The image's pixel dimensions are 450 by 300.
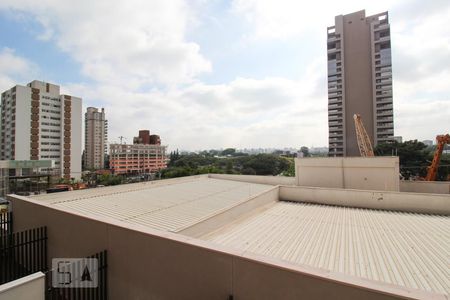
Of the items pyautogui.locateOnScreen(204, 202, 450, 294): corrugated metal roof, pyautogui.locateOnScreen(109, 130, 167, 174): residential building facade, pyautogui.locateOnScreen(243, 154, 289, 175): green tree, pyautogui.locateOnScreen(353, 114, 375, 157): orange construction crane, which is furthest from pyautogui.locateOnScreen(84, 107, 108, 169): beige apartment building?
pyautogui.locateOnScreen(204, 202, 450, 294): corrugated metal roof

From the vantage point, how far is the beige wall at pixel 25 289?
321cm

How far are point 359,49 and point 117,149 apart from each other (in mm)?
85140

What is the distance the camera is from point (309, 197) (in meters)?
11.5

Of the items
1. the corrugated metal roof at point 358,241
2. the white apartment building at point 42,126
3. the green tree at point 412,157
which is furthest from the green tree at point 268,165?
the corrugated metal roof at point 358,241

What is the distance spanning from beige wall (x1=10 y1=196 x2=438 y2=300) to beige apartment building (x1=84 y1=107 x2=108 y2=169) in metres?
110

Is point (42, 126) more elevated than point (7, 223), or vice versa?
point (42, 126)

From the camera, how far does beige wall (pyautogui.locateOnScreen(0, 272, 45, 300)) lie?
3207mm

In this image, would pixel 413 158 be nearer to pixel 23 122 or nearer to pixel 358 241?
pixel 358 241

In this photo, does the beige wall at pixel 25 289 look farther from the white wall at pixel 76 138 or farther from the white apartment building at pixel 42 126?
the white wall at pixel 76 138

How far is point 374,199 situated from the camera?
1022cm

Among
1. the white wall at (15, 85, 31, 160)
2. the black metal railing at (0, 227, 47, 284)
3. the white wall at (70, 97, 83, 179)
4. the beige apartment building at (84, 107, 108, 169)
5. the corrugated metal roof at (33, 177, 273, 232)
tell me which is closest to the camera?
the black metal railing at (0, 227, 47, 284)

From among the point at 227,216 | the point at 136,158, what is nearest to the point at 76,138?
the point at 136,158

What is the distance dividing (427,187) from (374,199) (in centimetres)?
655

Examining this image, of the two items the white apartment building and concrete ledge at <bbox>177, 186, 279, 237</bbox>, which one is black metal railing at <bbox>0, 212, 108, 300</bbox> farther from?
the white apartment building
